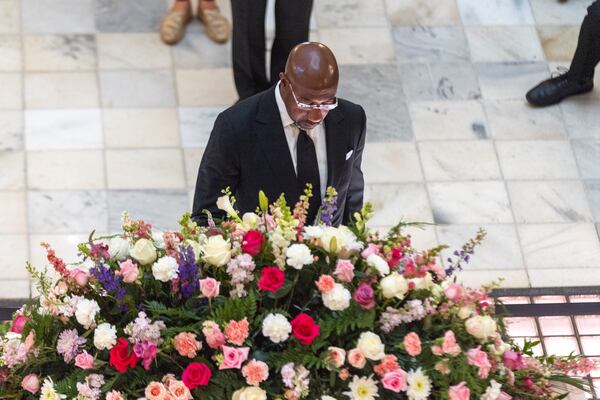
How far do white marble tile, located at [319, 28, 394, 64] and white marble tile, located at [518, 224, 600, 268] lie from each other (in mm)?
1499

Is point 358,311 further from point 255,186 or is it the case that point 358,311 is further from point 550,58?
point 550,58

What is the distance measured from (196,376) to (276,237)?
41 centimetres

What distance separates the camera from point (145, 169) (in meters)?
5.56

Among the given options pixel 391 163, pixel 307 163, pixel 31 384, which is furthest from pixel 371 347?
pixel 391 163

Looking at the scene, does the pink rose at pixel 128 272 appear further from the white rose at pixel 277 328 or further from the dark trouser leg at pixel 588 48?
the dark trouser leg at pixel 588 48

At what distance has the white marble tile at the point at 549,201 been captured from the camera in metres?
5.55

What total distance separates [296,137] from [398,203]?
2144 mm

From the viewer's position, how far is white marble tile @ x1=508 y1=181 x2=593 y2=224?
555 centimetres

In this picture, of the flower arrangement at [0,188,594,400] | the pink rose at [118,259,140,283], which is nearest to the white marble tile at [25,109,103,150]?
the flower arrangement at [0,188,594,400]

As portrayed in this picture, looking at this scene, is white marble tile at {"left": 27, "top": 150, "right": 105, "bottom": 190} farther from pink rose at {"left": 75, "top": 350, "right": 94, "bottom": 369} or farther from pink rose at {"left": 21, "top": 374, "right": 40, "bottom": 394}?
pink rose at {"left": 75, "top": 350, "right": 94, "bottom": 369}

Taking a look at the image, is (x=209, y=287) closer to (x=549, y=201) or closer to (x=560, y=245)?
(x=560, y=245)

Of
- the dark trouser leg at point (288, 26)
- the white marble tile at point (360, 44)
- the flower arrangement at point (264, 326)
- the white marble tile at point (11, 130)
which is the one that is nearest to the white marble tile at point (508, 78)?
the white marble tile at point (360, 44)

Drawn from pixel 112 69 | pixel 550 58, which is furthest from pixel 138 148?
A: pixel 550 58

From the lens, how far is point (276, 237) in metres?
2.57
